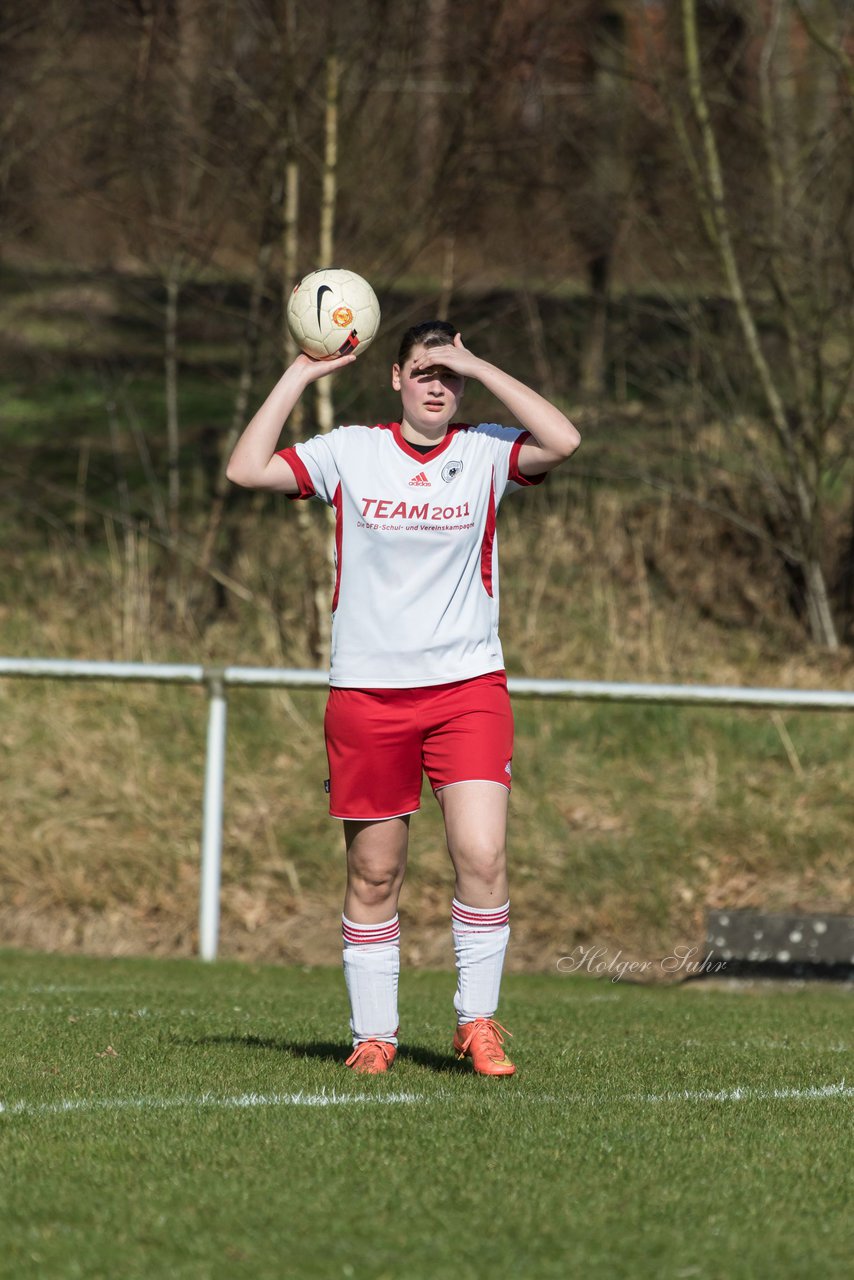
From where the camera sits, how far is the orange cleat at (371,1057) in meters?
4.98

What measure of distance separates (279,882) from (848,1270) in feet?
22.2

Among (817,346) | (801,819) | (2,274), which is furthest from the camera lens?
(2,274)

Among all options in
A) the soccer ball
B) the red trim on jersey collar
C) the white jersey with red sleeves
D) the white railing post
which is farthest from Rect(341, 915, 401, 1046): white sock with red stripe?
the white railing post

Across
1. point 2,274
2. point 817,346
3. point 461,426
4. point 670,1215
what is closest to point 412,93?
point 817,346

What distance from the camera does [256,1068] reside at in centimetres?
501

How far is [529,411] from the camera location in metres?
4.99

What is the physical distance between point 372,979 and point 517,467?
63.5 inches

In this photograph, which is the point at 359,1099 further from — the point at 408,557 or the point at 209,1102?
the point at 408,557

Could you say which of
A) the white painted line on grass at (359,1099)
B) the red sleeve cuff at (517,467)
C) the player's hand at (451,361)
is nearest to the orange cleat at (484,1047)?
the white painted line on grass at (359,1099)

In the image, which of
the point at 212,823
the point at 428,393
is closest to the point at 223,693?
the point at 212,823

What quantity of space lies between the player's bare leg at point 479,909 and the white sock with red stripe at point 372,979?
0.20 m

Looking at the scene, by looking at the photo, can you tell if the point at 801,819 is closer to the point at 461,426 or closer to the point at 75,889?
the point at 75,889

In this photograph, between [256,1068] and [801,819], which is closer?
[256,1068]

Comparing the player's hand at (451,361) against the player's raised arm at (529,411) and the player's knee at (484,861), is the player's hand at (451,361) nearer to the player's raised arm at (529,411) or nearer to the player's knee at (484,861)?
the player's raised arm at (529,411)
